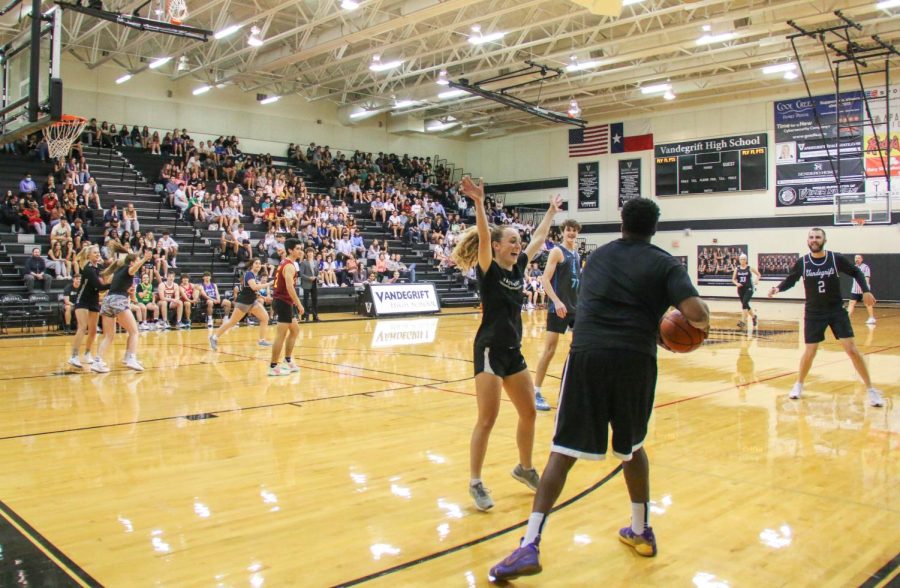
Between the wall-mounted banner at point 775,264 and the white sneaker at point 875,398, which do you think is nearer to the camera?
the white sneaker at point 875,398

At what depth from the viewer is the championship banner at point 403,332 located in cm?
1350

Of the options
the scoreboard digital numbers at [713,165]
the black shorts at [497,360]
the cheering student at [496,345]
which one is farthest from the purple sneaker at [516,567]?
the scoreboard digital numbers at [713,165]

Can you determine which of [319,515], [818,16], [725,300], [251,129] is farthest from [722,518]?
[251,129]

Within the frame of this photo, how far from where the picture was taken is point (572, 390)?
330 centimetres

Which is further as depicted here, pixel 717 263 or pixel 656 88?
pixel 717 263

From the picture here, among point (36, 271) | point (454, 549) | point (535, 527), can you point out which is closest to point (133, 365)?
point (454, 549)

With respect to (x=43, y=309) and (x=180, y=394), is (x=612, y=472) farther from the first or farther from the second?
(x=43, y=309)

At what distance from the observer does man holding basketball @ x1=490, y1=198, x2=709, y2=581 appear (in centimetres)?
322

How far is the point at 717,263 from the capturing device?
1163 inches

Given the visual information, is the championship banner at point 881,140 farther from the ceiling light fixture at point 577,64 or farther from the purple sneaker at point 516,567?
the purple sneaker at point 516,567

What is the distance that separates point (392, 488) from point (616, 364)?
187 cm

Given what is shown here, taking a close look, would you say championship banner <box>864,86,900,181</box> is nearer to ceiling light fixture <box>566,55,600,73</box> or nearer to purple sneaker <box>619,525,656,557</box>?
ceiling light fixture <box>566,55,600,73</box>

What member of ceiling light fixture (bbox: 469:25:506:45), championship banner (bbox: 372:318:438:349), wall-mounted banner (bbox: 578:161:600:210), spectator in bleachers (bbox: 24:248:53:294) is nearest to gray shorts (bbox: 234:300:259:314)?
championship banner (bbox: 372:318:438:349)

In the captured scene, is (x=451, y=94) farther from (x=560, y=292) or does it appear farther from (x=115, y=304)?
(x=560, y=292)
